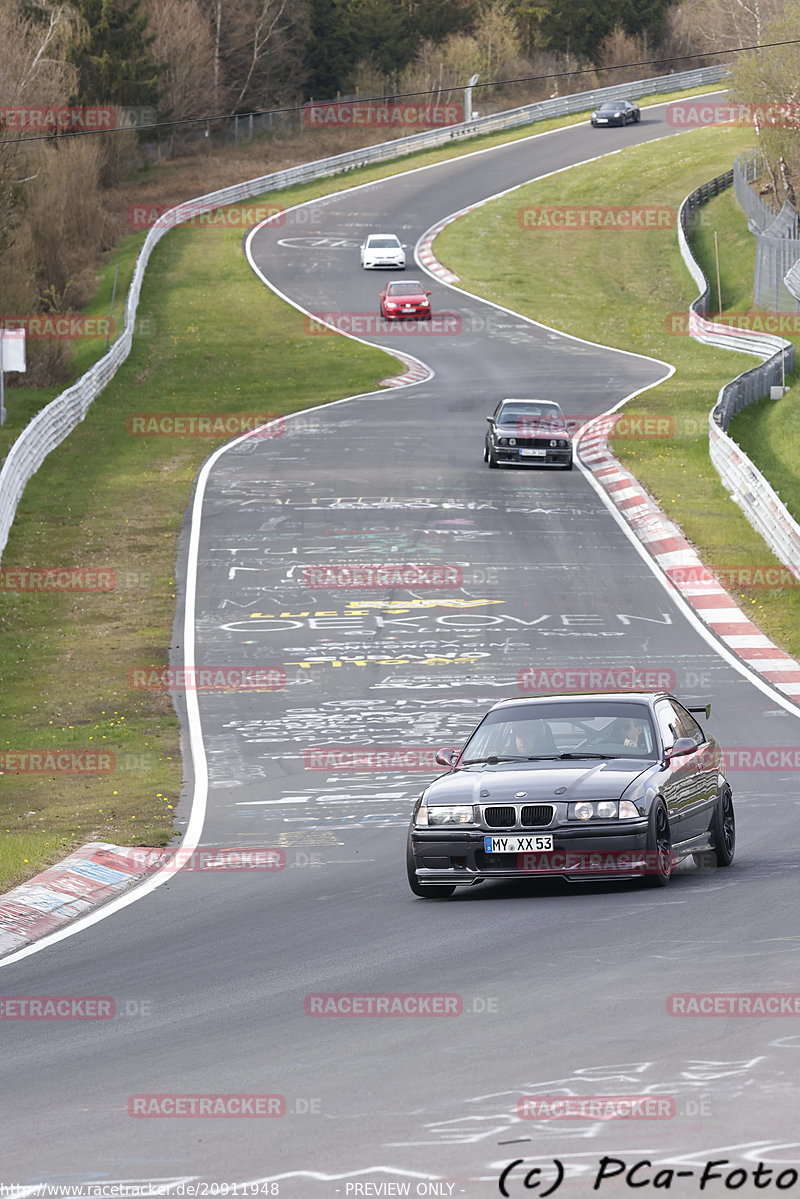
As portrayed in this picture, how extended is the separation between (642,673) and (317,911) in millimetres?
12466

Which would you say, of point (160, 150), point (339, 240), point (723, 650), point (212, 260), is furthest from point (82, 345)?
point (160, 150)

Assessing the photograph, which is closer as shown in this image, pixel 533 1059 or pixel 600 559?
pixel 533 1059

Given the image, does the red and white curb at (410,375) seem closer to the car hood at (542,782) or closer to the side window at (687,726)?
the side window at (687,726)

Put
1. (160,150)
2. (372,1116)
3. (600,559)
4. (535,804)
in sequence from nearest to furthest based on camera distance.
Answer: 1. (372,1116)
2. (535,804)
3. (600,559)
4. (160,150)

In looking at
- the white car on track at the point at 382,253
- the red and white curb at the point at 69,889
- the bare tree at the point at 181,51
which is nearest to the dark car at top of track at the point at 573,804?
the red and white curb at the point at 69,889

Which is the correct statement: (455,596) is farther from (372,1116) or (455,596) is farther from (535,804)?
(372,1116)

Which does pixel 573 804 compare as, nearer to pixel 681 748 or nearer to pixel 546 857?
pixel 546 857

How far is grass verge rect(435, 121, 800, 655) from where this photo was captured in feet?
113

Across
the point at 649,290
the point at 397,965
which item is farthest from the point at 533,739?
the point at 649,290

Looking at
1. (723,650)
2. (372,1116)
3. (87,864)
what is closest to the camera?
(372,1116)

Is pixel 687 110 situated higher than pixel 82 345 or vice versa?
pixel 687 110

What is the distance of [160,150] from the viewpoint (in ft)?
325

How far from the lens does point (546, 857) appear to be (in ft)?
39.7

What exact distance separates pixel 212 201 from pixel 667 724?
7428cm
